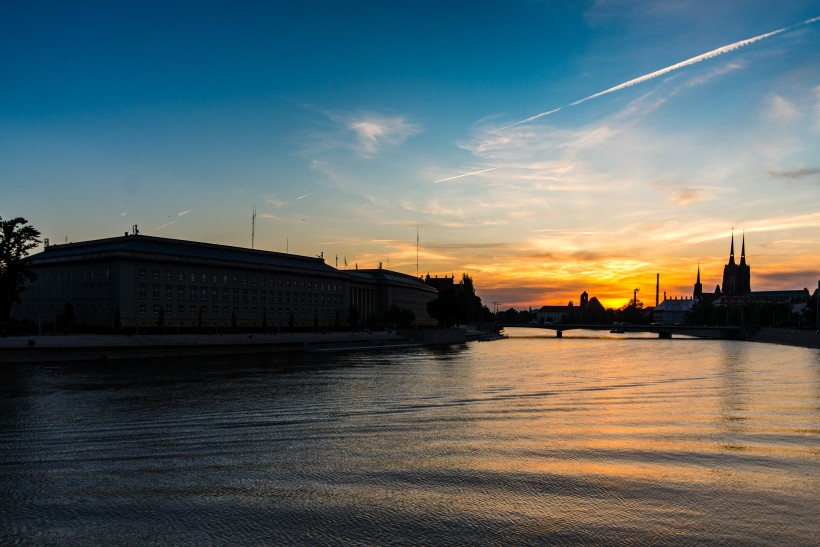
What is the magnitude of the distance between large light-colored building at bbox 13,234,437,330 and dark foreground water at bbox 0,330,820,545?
66.6 meters

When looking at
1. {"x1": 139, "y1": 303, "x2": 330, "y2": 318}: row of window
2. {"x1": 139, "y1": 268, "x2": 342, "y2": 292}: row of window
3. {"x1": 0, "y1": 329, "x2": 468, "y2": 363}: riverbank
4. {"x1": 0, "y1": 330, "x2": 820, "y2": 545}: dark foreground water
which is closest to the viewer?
{"x1": 0, "y1": 330, "x2": 820, "y2": 545}: dark foreground water

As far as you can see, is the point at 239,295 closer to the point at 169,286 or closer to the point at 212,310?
the point at 212,310

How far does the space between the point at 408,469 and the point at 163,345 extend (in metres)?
72.9

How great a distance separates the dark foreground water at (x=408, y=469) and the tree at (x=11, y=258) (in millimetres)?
52717

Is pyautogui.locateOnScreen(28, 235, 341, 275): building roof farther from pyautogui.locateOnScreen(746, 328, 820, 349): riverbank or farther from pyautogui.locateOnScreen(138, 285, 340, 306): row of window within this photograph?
pyautogui.locateOnScreen(746, 328, 820, 349): riverbank

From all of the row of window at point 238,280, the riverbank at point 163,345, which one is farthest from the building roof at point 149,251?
the riverbank at point 163,345

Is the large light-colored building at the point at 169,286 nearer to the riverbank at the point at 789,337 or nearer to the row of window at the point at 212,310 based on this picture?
the row of window at the point at 212,310

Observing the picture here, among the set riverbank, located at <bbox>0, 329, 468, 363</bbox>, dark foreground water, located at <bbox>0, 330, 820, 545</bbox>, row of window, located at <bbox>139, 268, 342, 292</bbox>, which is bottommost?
riverbank, located at <bbox>0, 329, 468, 363</bbox>

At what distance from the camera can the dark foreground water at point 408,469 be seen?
12734 millimetres

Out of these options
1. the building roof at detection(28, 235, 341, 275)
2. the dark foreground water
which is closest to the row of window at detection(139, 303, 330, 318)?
the building roof at detection(28, 235, 341, 275)

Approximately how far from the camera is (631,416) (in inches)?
1169

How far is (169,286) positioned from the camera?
107 m

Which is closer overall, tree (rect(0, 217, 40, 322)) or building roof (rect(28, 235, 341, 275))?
tree (rect(0, 217, 40, 322))

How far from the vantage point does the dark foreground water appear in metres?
12.7
